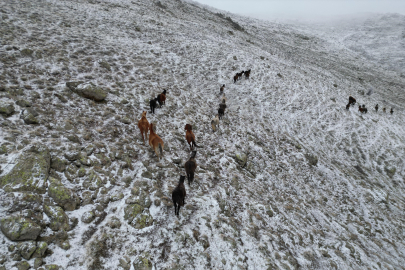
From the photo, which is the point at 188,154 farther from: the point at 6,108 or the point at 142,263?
the point at 6,108

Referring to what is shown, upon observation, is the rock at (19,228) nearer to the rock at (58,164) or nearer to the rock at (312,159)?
the rock at (58,164)

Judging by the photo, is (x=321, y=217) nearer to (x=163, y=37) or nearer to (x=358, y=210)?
(x=358, y=210)

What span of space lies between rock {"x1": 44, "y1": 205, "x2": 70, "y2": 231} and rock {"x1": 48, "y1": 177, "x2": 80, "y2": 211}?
0.16 m

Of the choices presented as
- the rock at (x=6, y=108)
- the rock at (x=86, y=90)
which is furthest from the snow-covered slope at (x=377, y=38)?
the rock at (x=6, y=108)

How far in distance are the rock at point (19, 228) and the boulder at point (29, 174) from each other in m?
0.69

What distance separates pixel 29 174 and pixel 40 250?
1695 millimetres

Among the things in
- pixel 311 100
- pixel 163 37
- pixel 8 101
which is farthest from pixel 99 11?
pixel 311 100

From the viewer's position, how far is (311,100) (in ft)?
54.9

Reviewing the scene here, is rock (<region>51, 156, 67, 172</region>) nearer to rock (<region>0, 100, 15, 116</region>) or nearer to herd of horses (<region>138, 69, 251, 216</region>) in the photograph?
rock (<region>0, 100, 15, 116</region>)

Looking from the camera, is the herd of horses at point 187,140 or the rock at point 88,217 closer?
the rock at point 88,217

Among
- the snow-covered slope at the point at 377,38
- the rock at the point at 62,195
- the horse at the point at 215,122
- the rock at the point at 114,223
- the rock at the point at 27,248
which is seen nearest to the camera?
the rock at the point at 27,248

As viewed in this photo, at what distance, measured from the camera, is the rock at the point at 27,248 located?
317 centimetres

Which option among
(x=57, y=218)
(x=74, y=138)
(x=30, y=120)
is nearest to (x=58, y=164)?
(x=74, y=138)

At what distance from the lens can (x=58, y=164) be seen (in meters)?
4.79
